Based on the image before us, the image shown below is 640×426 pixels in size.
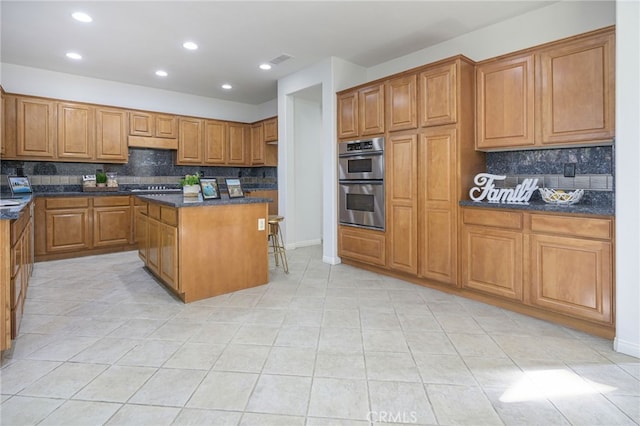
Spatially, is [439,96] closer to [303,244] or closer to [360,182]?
[360,182]

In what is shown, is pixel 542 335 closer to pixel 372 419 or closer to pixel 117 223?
pixel 372 419

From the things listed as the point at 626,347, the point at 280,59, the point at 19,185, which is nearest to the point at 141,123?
the point at 19,185

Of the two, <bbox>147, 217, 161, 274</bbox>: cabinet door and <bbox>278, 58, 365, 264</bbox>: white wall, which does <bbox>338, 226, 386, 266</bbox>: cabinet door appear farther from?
<bbox>147, 217, 161, 274</bbox>: cabinet door

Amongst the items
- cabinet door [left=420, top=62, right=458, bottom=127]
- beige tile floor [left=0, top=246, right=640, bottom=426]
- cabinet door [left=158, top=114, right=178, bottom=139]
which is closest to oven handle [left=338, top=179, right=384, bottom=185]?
cabinet door [left=420, top=62, right=458, bottom=127]

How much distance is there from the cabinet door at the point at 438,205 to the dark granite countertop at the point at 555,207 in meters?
0.23

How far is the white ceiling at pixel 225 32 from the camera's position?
Result: 321cm

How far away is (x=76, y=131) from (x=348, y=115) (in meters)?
4.06

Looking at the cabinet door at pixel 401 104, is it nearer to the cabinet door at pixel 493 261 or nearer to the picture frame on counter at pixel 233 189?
the cabinet door at pixel 493 261

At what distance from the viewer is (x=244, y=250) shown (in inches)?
137

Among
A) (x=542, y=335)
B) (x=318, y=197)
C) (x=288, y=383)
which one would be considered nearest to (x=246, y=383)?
(x=288, y=383)

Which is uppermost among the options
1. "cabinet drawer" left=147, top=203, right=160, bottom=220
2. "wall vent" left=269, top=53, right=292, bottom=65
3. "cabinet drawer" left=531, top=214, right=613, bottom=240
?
"wall vent" left=269, top=53, right=292, bottom=65

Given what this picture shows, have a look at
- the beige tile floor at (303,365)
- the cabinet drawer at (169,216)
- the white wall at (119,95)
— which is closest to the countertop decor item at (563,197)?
the beige tile floor at (303,365)

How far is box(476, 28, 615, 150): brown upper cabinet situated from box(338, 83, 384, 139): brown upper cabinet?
3.54 ft

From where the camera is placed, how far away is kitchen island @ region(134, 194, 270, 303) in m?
3.06
